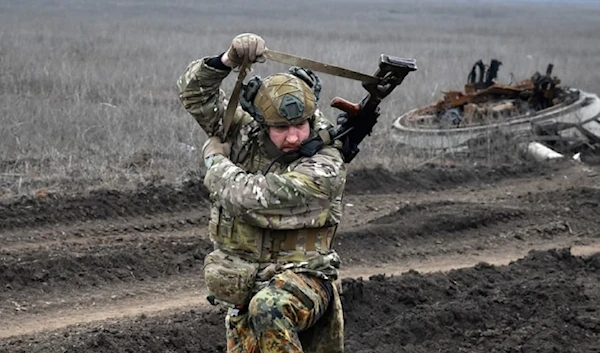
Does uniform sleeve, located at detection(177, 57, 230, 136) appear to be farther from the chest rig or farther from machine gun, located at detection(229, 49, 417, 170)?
the chest rig

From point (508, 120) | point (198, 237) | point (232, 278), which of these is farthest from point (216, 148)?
point (508, 120)

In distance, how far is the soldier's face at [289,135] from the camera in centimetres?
388

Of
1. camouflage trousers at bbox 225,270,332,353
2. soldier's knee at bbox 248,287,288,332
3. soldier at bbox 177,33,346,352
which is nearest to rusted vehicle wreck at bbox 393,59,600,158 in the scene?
soldier at bbox 177,33,346,352

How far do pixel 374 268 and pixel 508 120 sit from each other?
523 cm

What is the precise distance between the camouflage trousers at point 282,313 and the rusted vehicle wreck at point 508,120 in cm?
815

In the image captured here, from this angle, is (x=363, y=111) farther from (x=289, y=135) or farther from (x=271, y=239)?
(x=271, y=239)

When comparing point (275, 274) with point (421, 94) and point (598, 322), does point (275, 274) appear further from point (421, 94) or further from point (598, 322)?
point (421, 94)

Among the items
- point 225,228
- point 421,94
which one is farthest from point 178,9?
point 225,228

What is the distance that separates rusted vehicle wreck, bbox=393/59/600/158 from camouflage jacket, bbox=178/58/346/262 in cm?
800

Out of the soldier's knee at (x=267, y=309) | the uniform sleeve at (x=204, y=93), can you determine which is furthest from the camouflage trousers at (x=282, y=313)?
the uniform sleeve at (x=204, y=93)

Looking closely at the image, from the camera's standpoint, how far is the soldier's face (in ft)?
12.7

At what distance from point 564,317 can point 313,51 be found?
20.2 m

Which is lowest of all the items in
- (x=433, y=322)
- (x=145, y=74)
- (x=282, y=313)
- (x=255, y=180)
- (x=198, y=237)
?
(x=145, y=74)

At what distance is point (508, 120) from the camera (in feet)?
40.2
